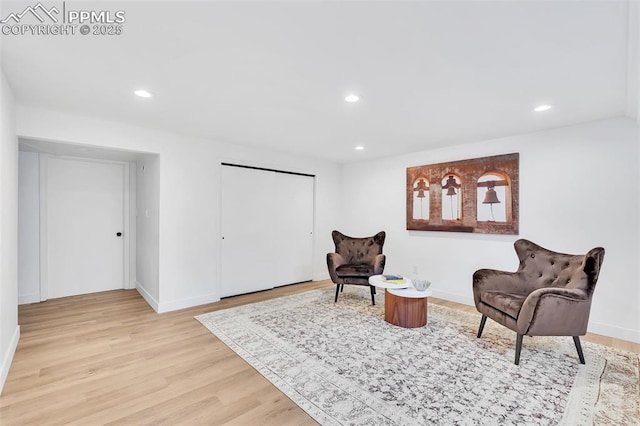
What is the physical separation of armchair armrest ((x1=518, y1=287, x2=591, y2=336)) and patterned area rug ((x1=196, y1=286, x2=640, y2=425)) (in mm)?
317

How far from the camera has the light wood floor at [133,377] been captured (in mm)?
1845

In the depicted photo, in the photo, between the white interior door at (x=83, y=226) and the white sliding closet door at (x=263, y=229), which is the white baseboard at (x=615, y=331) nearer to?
the white sliding closet door at (x=263, y=229)

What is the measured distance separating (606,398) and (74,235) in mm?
6241

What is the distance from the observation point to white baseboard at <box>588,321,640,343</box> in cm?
297

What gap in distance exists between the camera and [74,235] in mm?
4469

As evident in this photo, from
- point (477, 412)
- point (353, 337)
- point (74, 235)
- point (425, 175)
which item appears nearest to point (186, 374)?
point (353, 337)

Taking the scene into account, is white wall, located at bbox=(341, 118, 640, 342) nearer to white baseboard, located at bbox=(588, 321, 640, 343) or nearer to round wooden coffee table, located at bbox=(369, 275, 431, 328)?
white baseboard, located at bbox=(588, 321, 640, 343)

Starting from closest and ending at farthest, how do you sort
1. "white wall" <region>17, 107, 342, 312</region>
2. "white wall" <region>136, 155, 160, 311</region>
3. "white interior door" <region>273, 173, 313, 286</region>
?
"white wall" <region>17, 107, 342, 312</region> < "white wall" <region>136, 155, 160, 311</region> < "white interior door" <region>273, 173, 313, 286</region>

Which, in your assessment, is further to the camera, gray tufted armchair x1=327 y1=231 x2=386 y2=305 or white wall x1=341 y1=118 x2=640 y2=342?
gray tufted armchair x1=327 y1=231 x2=386 y2=305

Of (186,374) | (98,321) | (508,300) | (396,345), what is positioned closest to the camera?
(186,374)

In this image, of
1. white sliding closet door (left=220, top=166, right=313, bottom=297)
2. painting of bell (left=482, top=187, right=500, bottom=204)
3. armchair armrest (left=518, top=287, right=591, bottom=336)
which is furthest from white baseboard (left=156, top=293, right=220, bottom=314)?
painting of bell (left=482, top=187, right=500, bottom=204)

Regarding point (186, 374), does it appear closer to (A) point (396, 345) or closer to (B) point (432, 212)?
(A) point (396, 345)

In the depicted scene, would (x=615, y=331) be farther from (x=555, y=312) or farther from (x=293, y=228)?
(x=293, y=228)

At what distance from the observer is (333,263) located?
14.1 feet
